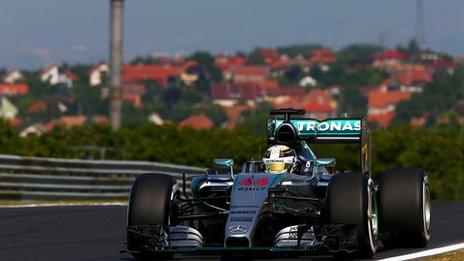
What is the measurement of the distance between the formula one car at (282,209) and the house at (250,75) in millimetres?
112657

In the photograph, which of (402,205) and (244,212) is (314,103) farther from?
(244,212)

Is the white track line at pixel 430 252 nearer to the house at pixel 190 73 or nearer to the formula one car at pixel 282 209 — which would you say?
the formula one car at pixel 282 209

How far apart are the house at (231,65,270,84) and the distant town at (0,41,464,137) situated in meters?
0.13

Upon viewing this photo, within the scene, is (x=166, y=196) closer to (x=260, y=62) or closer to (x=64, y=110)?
(x=64, y=110)

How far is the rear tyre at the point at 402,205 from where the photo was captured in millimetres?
13938

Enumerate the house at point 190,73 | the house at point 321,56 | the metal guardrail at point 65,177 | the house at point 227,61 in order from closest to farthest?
the metal guardrail at point 65,177, the house at point 190,73, the house at point 227,61, the house at point 321,56

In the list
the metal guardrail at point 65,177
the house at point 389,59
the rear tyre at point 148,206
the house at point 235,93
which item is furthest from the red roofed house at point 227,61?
the rear tyre at point 148,206

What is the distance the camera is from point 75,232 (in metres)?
16.7

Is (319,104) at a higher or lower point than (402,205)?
lower

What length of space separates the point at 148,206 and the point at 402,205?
2548mm

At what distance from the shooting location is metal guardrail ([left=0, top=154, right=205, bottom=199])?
24719 mm

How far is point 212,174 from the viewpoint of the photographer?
46.5 ft

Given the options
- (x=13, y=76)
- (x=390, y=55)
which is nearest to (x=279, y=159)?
(x=13, y=76)

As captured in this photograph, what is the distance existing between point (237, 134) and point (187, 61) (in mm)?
109436
